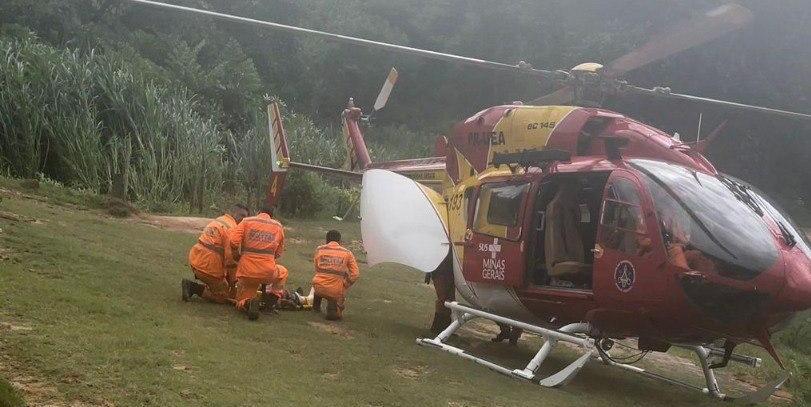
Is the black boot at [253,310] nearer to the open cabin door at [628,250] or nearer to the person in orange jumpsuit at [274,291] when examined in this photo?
the person in orange jumpsuit at [274,291]

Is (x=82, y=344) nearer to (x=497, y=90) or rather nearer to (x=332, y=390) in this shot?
(x=332, y=390)

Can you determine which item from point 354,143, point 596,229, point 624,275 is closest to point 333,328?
point 596,229

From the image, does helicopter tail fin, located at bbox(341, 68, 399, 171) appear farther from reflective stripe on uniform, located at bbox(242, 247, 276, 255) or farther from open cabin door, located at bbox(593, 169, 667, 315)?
open cabin door, located at bbox(593, 169, 667, 315)

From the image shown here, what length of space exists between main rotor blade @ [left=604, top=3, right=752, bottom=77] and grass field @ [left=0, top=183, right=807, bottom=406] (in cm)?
317

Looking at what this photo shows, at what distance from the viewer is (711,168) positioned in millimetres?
7617

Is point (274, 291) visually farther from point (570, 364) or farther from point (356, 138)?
point (356, 138)

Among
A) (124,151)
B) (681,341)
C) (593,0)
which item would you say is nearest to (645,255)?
(681,341)

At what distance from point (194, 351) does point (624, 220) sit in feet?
12.3

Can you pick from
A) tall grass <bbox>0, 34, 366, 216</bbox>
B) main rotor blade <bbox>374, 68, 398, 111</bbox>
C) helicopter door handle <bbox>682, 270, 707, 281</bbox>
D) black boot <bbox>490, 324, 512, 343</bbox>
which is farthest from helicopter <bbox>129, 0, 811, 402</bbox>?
tall grass <bbox>0, 34, 366, 216</bbox>

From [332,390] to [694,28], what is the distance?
14.0 feet

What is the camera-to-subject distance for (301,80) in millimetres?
40062

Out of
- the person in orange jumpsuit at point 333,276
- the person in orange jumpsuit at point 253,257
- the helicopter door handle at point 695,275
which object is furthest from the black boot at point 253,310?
the helicopter door handle at point 695,275

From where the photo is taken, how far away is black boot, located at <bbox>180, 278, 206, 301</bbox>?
861 cm

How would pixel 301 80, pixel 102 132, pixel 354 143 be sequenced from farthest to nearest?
pixel 301 80
pixel 102 132
pixel 354 143
